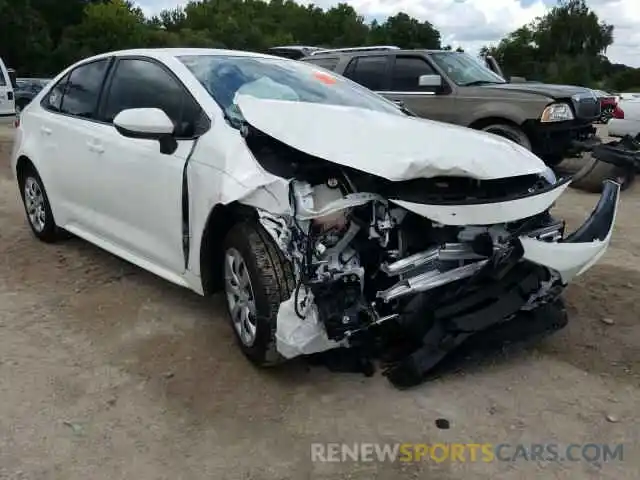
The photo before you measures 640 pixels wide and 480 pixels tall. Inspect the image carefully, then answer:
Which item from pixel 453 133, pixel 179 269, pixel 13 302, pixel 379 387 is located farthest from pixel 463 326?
pixel 13 302

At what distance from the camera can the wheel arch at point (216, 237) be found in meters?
3.64

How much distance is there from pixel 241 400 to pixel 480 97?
6830 millimetres

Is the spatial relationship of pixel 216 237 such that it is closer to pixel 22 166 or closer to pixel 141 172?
pixel 141 172

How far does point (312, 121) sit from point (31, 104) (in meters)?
3.44

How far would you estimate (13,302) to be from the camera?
4.71 meters

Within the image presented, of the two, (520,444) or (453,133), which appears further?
(453,133)

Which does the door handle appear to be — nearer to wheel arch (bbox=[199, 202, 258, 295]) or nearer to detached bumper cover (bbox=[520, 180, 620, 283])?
wheel arch (bbox=[199, 202, 258, 295])

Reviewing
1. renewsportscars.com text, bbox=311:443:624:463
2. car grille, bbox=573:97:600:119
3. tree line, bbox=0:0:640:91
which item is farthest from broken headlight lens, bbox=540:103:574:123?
tree line, bbox=0:0:640:91

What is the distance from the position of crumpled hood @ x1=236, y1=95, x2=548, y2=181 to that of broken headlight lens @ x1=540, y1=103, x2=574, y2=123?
17.2ft

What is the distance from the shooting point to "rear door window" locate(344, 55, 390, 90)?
10.1 m

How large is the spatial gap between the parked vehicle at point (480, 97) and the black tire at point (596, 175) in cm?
51

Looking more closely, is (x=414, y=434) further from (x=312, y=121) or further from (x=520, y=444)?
(x=312, y=121)

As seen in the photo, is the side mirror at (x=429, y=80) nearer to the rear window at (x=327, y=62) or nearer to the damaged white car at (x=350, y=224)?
the rear window at (x=327, y=62)

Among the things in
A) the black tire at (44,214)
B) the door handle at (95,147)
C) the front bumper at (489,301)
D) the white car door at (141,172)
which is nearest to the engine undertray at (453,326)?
the front bumper at (489,301)
